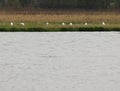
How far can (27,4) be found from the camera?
158ft

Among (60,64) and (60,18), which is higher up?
(60,18)

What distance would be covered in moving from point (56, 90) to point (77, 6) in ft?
121

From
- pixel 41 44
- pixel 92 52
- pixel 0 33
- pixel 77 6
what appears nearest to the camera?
pixel 92 52

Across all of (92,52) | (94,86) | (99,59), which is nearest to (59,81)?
(94,86)

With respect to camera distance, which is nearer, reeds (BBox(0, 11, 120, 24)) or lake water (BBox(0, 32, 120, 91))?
lake water (BBox(0, 32, 120, 91))

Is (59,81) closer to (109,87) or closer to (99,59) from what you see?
(109,87)

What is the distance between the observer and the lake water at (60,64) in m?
9.93

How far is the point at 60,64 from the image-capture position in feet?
41.7

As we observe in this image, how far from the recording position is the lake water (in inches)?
391

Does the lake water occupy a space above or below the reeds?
below

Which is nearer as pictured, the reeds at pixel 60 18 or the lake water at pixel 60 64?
the lake water at pixel 60 64

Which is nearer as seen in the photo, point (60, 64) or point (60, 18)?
point (60, 64)

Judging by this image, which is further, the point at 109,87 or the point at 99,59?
the point at 99,59

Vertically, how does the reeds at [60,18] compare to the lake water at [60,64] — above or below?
above
